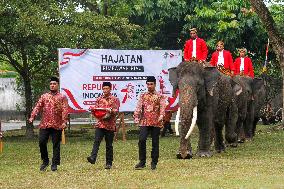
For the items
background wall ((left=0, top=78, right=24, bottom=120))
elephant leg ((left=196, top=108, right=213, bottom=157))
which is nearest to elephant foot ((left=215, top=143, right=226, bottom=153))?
elephant leg ((left=196, top=108, right=213, bottom=157))

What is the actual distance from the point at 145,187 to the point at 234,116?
1005 centimetres

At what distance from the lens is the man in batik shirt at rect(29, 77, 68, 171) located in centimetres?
1579

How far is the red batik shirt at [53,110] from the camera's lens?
1577cm

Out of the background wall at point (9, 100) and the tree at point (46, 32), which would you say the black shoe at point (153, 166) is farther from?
the background wall at point (9, 100)

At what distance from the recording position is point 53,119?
51.8 ft

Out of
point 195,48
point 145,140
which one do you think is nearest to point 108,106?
point 145,140

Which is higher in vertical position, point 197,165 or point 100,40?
point 100,40

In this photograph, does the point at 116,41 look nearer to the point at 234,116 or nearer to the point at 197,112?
the point at 234,116

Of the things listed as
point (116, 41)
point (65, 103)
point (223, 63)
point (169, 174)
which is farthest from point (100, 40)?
point (169, 174)

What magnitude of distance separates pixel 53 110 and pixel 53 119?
7.2 inches

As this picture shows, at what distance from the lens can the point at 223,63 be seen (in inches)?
851

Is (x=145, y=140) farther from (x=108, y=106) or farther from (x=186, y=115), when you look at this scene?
(x=186, y=115)

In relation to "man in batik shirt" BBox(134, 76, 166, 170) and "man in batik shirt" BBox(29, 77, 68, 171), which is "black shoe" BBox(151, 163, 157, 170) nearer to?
"man in batik shirt" BBox(134, 76, 166, 170)

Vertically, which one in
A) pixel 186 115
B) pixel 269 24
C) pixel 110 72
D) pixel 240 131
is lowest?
pixel 240 131
